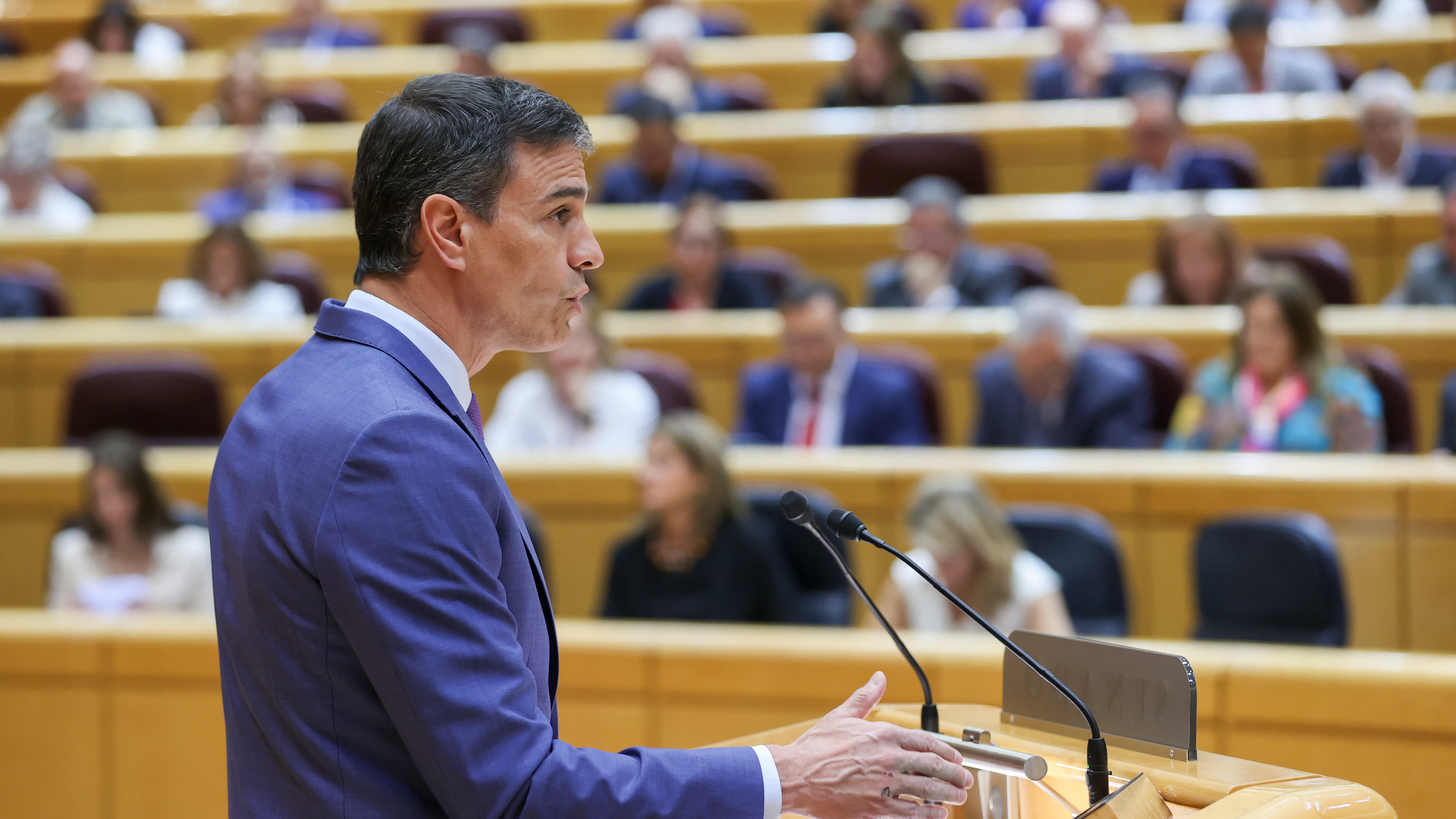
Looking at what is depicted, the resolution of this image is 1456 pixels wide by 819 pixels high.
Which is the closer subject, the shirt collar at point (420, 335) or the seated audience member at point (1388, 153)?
the shirt collar at point (420, 335)

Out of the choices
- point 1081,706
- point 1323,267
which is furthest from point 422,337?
point 1323,267

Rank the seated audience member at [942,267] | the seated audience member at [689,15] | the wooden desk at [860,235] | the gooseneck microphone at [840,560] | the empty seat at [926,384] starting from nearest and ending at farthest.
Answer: the gooseneck microphone at [840,560], the empty seat at [926,384], the seated audience member at [942,267], the wooden desk at [860,235], the seated audience member at [689,15]

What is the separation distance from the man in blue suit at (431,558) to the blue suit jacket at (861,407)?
7.75 feet

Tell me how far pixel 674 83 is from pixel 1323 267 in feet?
7.42

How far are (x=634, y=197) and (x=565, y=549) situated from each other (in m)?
1.90

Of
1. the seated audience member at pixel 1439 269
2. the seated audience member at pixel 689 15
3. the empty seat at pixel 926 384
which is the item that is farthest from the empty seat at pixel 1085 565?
the seated audience member at pixel 689 15

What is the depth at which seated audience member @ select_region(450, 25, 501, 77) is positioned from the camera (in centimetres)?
483

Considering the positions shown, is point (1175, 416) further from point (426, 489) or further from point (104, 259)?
point (104, 259)

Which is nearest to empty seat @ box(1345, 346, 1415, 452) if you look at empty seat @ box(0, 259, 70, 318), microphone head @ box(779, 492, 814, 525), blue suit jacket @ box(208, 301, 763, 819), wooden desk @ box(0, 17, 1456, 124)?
wooden desk @ box(0, 17, 1456, 124)

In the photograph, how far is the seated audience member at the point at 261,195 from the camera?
4.59 meters

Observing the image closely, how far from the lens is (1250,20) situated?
14.4 feet

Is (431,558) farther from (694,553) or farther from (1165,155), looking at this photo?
(1165,155)

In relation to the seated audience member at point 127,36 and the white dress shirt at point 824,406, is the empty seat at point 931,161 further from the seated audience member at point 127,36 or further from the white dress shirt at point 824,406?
the seated audience member at point 127,36

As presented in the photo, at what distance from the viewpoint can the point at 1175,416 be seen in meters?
3.21
